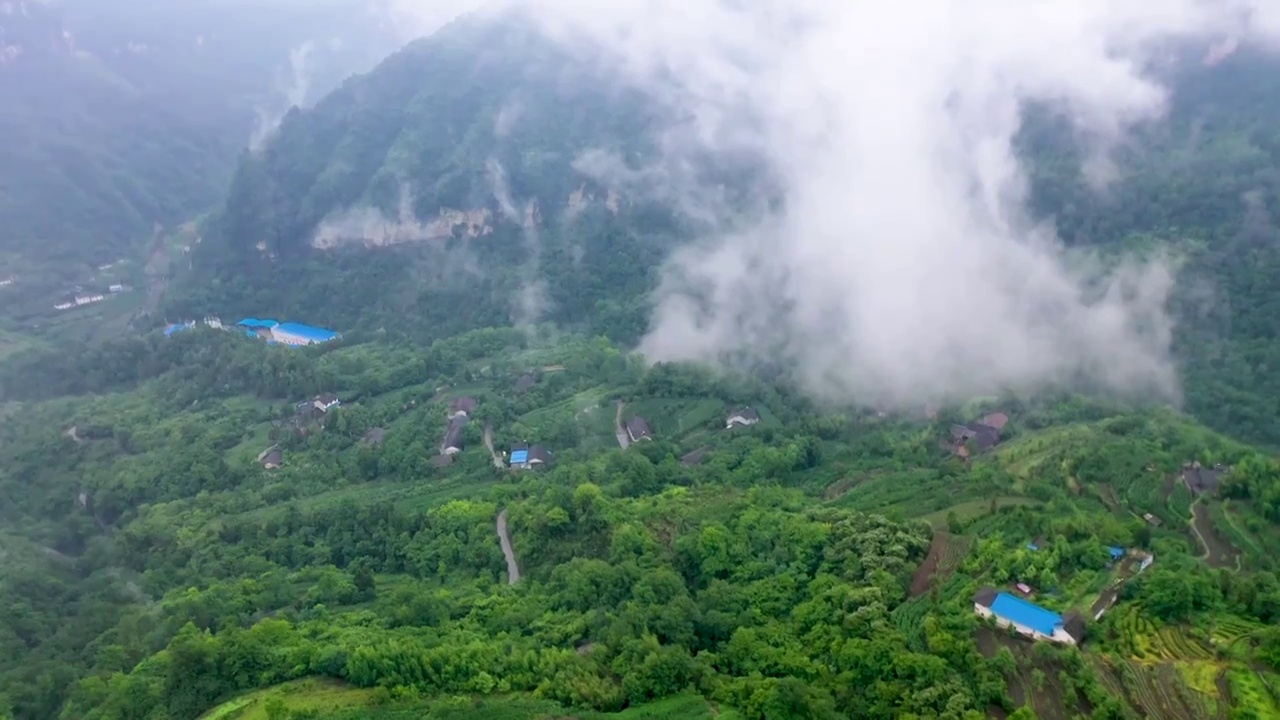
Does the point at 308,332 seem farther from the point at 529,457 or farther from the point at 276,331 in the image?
the point at 529,457

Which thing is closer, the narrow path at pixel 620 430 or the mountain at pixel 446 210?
the narrow path at pixel 620 430

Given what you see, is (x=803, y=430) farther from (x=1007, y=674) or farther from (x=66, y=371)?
(x=66, y=371)

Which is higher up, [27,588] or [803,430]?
[803,430]

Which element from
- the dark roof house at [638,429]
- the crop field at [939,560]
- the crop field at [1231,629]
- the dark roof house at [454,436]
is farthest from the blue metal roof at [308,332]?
the crop field at [1231,629]

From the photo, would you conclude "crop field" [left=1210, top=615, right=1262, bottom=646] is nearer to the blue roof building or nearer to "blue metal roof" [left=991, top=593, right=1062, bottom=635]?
"blue metal roof" [left=991, top=593, right=1062, bottom=635]

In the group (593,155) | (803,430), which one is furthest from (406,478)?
(593,155)

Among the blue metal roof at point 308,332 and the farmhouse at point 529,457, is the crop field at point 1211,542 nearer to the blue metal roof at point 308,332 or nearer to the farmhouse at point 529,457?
the farmhouse at point 529,457

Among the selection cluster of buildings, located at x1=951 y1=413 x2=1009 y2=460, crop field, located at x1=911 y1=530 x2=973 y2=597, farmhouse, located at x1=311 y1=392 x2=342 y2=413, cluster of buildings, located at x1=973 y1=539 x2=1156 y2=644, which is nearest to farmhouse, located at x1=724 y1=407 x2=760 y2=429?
cluster of buildings, located at x1=951 y1=413 x2=1009 y2=460
